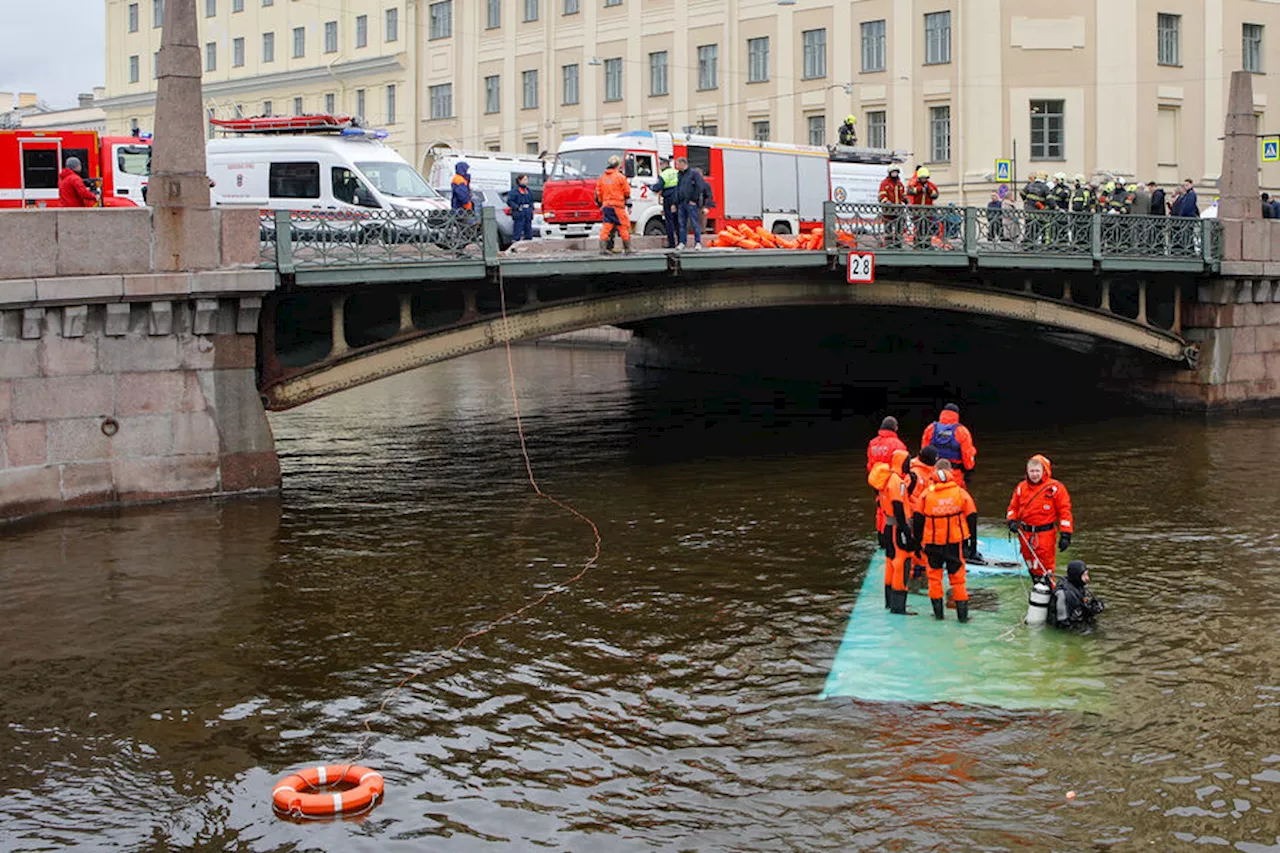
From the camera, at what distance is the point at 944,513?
46.8 feet

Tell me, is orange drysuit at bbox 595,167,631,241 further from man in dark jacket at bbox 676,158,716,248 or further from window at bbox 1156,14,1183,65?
window at bbox 1156,14,1183,65

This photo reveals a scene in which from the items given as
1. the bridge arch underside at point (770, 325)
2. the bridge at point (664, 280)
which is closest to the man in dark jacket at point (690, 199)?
the bridge at point (664, 280)

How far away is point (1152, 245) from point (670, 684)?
20279mm

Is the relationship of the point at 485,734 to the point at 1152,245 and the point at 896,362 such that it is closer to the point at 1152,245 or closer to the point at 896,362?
the point at 1152,245

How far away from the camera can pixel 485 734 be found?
1242 cm

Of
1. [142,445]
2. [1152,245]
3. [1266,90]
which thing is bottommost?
[142,445]

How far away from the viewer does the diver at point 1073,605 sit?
1481 cm

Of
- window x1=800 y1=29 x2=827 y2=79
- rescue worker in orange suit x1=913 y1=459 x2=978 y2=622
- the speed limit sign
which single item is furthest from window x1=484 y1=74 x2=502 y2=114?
rescue worker in orange suit x1=913 y1=459 x2=978 y2=622

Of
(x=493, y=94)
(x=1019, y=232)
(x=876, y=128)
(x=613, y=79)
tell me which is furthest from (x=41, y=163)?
(x=493, y=94)

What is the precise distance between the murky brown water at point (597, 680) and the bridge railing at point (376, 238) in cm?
327

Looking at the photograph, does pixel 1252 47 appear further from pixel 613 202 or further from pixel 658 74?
pixel 613 202

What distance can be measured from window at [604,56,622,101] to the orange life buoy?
48.2 metres

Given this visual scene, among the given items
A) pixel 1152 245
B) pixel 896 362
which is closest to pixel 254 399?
pixel 1152 245

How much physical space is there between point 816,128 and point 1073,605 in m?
38.6
